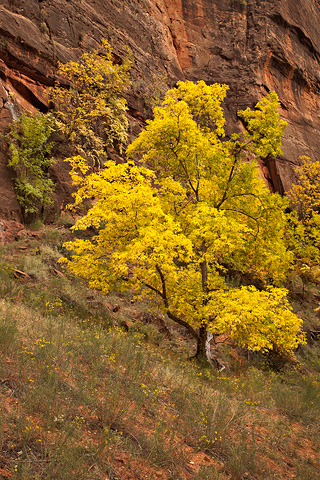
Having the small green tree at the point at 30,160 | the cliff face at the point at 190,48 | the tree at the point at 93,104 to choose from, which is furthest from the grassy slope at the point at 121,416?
the cliff face at the point at 190,48

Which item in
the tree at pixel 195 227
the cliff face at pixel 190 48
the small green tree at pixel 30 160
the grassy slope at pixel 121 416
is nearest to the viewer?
the grassy slope at pixel 121 416

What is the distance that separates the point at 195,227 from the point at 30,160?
913 cm

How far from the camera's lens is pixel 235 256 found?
880cm

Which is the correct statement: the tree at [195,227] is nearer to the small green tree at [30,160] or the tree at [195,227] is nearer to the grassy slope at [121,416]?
the grassy slope at [121,416]

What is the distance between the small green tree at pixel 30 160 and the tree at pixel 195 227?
222 inches

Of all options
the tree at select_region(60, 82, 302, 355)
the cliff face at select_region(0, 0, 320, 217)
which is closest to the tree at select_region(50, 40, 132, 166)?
the cliff face at select_region(0, 0, 320, 217)

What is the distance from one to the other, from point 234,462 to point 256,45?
33.9 m

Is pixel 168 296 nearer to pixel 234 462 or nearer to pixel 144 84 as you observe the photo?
pixel 234 462

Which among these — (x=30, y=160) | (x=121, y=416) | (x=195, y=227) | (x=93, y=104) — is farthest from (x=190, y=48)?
(x=121, y=416)

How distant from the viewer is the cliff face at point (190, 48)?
15.7m

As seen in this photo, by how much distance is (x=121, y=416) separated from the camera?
3.97m

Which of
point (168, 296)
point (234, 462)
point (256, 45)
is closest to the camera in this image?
point (234, 462)

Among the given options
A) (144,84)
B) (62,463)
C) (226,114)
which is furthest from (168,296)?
(226,114)

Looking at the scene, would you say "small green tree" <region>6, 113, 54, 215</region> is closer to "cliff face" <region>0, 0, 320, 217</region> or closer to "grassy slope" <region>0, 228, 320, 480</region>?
"cliff face" <region>0, 0, 320, 217</region>
